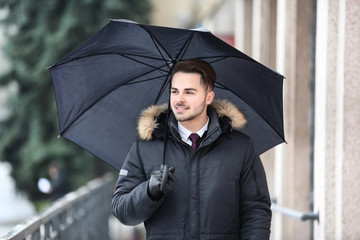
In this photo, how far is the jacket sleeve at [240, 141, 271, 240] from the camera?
364 centimetres

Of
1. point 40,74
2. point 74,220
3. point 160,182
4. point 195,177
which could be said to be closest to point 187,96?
point 195,177

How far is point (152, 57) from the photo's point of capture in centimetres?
439

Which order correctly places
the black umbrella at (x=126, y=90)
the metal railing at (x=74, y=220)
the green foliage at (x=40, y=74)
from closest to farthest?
the black umbrella at (x=126, y=90) → the metal railing at (x=74, y=220) → the green foliage at (x=40, y=74)

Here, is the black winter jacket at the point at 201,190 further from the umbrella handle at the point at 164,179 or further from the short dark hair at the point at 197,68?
the short dark hair at the point at 197,68

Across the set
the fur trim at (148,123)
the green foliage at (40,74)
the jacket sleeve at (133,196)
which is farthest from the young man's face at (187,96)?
the green foliage at (40,74)

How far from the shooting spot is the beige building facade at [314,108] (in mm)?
5633

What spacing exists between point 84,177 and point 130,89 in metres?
12.9

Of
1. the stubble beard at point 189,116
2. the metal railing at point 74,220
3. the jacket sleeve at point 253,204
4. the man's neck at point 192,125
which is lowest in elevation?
the metal railing at point 74,220

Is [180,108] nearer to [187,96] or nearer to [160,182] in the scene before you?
[187,96]

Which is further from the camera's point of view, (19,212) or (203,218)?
(19,212)

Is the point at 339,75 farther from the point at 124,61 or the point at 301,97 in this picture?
the point at 301,97

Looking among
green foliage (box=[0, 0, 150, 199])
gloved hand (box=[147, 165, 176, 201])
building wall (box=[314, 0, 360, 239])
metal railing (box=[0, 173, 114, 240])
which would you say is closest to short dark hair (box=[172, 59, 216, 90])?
gloved hand (box=[147, 165, 176, 201])

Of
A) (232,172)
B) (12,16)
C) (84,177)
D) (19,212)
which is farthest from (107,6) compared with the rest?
(232,172)

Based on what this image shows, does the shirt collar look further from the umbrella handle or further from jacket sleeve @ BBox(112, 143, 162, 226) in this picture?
the umbrella handle
